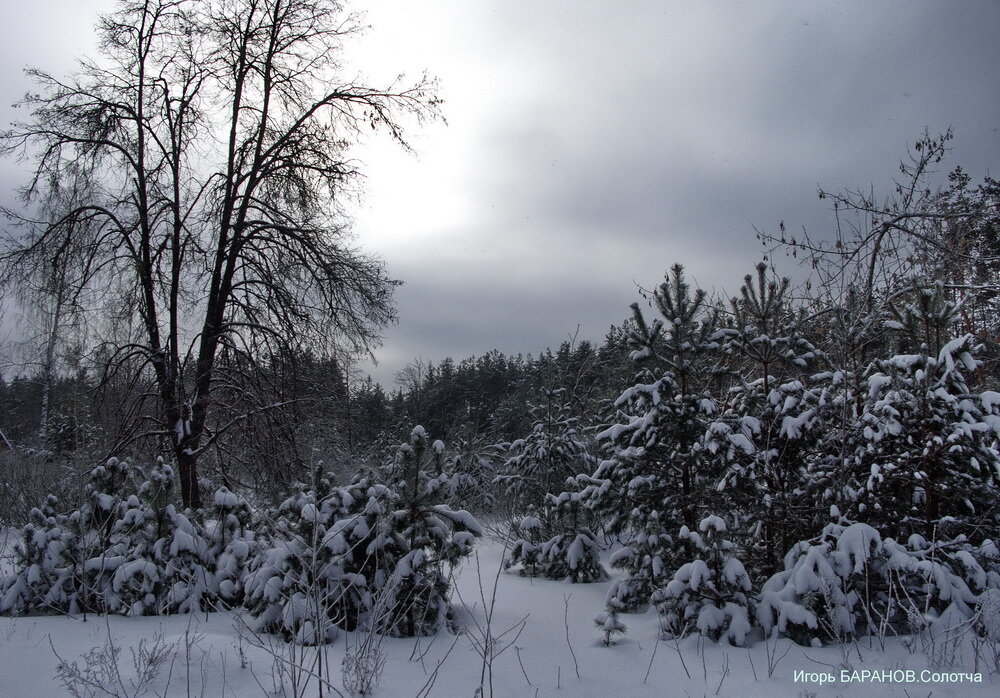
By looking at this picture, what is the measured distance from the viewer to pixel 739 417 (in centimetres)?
618

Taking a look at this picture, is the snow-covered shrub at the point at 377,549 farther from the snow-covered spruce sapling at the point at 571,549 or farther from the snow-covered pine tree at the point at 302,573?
the snow-covered spruce sapling at the point at 571,549

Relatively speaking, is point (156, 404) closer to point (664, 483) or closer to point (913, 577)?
point (664, 483)

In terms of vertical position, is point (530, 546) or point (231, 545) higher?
point (231, 545)

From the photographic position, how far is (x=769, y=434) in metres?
5.77

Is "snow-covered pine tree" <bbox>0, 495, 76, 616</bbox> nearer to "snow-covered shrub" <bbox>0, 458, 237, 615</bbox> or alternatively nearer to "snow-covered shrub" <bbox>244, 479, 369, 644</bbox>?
"snow-covered shrub" <bbox>0, 458, 237, 615</bbox>


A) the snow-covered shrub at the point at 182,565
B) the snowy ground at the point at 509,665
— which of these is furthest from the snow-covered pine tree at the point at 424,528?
the snow-covered shrub at the point at 182,565

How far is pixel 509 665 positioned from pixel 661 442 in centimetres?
263

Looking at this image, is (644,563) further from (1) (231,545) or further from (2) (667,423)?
(1) (231,545)

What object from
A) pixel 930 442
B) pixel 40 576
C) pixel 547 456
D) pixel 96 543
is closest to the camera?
pixel 930 442

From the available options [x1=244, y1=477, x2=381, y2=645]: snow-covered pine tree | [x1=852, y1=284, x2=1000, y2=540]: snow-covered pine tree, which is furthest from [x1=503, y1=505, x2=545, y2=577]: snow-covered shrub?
[x1=852, y1=284, x2=1000, y2=540]: snow-covered pine tree

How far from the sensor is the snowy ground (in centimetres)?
404

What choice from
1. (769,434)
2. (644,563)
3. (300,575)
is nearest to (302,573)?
(300,575)

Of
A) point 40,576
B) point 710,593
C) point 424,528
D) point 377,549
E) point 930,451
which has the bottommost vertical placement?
point 40,576

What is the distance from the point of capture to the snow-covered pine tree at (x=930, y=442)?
5.16 meters
